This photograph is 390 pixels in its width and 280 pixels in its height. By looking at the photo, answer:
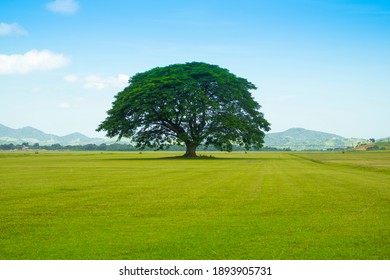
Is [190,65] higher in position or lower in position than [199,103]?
higher

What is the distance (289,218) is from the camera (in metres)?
12.3

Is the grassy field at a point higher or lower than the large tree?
lower

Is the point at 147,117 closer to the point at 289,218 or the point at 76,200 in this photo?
the point at 76,200

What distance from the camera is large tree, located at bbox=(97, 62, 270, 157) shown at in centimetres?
6003

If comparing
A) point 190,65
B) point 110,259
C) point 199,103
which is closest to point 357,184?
point 110,259

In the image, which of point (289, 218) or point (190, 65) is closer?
point (289, 218)

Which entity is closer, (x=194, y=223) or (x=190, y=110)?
(x=194, y=223)

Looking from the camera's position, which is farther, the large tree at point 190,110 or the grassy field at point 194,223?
the large tree at point 190,110

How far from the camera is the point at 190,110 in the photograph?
196 ft

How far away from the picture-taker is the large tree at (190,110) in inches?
2363

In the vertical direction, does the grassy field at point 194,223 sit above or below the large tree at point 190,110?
below

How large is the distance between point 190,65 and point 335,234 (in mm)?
58545

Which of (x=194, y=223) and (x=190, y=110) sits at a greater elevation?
(x=190, y=110)

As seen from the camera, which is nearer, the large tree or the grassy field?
the grassy field
